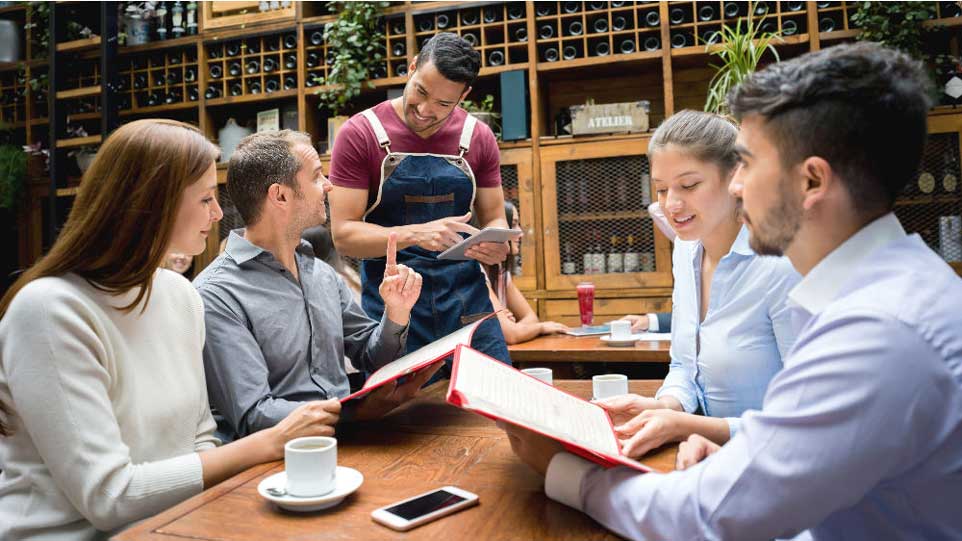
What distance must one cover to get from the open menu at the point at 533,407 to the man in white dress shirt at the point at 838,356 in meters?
0.04

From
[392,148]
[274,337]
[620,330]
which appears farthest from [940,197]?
[274,337]

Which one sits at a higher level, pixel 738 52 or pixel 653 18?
pixel 653 18

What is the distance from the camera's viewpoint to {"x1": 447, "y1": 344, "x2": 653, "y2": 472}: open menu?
0.95m

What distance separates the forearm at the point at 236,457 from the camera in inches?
47.8

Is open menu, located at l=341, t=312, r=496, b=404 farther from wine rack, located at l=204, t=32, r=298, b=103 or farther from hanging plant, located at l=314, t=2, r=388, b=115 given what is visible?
wine rack, located at l=204, t=32, r=298, b=103

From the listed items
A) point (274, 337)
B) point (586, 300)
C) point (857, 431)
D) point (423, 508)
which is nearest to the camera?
point (857, 431)

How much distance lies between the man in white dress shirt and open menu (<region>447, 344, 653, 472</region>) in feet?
0.14

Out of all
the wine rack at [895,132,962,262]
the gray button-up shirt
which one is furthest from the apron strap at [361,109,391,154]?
the wine rack at [895,132,962,262]

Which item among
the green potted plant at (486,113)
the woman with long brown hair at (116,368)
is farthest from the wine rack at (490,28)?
the woman with long brown hair at (116,368)

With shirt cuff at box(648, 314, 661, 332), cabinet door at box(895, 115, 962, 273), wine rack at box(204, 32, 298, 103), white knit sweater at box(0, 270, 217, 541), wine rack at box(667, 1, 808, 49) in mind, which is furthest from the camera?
wine rack at box(204, 32, 298, 103)

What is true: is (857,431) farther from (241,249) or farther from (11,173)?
(11,173)

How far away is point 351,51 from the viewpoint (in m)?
4.47

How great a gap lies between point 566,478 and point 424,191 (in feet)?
4.83

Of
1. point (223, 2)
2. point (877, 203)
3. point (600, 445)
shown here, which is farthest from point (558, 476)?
point (223, 2)
